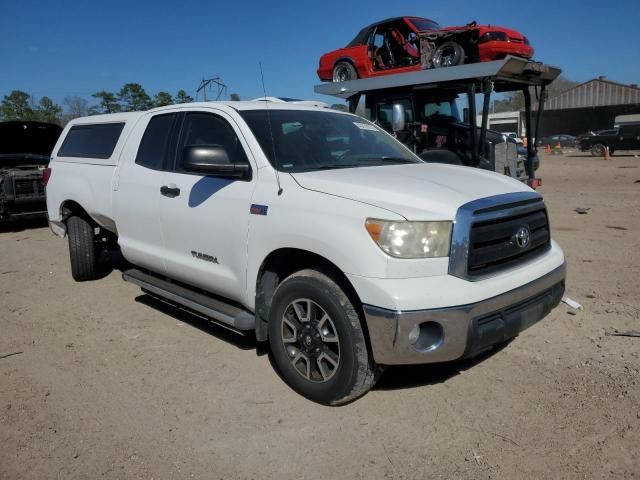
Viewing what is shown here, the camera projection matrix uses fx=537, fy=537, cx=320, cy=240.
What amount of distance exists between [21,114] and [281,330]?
28.2 m

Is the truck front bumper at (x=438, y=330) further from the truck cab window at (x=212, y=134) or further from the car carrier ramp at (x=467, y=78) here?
the car carrier ramp at (x=467, y=78)

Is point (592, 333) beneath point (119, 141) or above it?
beneath

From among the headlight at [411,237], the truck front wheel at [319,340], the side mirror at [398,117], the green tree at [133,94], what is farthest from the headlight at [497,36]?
the green tree at [133,94]

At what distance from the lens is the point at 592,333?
172 inches

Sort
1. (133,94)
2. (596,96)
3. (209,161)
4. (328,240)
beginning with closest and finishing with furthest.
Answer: (328,240) < (209,161) < (133,94) < (596,96)

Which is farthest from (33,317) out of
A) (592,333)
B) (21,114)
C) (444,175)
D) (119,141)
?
(21,114)

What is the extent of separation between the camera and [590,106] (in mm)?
55156

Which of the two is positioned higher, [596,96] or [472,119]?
[596,96]

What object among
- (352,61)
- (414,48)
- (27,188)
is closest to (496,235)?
(414,48)

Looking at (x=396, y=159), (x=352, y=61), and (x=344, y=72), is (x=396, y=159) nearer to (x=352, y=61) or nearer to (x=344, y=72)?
(x=352, y=61)

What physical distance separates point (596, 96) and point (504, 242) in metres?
59.6

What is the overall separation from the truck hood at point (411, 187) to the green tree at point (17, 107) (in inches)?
1073

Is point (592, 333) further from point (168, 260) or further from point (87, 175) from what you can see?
point (87, 175)

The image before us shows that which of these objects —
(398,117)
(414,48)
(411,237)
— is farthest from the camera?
(414,48)
